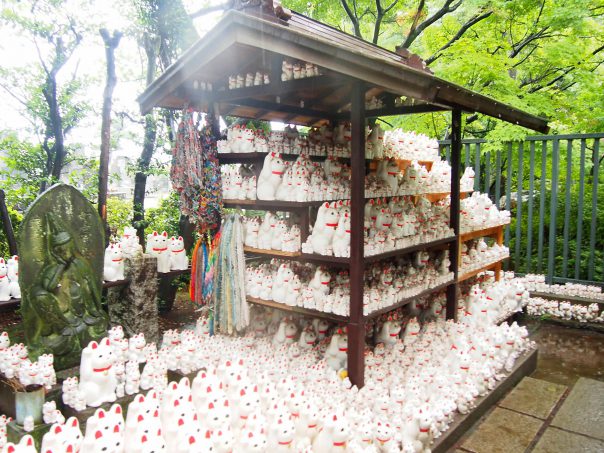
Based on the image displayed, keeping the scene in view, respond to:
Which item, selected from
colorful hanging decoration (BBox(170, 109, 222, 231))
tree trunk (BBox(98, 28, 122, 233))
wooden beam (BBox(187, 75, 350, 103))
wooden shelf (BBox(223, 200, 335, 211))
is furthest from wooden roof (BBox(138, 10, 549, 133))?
tree trunk (BBox(98, 28, 122, 233))

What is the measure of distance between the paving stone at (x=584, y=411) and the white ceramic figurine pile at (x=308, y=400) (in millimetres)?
640

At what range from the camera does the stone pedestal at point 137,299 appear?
5629 mm

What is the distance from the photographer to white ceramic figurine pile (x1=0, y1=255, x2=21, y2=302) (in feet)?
15.5

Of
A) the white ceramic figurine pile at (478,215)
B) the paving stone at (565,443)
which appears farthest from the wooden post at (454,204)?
the paving stone at (565,443)

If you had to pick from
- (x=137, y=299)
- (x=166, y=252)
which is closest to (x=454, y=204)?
(x=166, y=252)

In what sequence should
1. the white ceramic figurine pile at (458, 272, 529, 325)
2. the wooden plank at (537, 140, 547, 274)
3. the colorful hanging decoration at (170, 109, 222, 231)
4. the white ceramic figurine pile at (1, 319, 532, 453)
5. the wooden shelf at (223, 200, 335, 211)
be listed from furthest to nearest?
the wooden plank at (537, 140, 547, 274), the white ceramic figurine pile at (458, 272, 529, 325), the colorful hanging decoration at (170, 109, 222, 231), the wooden shelf at (223, 200, 335, 211), the white ceramic figurine pile at (1, 319, 532, 453)

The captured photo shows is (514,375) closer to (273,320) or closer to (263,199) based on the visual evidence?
(273,320)

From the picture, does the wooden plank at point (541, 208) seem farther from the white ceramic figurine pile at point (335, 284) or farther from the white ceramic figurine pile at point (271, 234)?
the white ceramic figurine pile at point (271, 234)

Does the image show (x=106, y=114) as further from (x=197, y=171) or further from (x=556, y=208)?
(x=556, y=208)

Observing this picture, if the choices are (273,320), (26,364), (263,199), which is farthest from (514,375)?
(26,364)

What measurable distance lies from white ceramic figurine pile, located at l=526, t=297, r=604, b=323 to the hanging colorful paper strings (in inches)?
197

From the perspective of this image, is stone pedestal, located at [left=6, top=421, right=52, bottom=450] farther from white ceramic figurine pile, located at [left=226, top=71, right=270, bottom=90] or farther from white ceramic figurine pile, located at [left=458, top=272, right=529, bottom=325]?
white ceramic figurine pile, located at [left=458, top=272, right=529, bottom=325]

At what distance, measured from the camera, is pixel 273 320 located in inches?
219

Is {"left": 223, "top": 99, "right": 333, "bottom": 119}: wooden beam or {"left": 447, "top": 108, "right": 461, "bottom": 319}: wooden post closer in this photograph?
{"left": 223, "top": 99, "right": 333, "bottom": 119}: wooden beam
